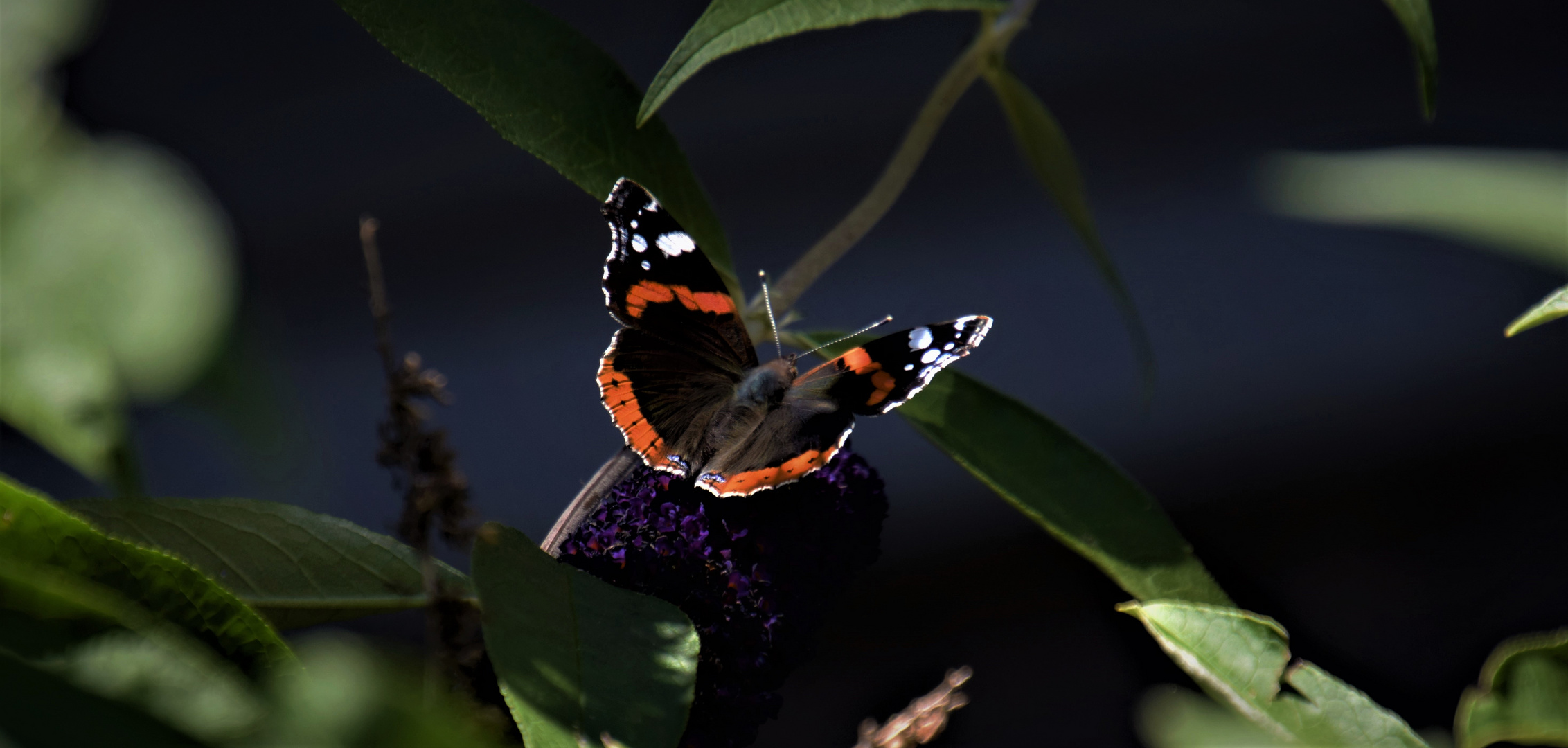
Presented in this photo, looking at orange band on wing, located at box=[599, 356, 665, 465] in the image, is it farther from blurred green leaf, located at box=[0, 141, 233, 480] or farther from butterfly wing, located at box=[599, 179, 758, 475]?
blurred green leaf, located at box=[0, 141, 233, 480]

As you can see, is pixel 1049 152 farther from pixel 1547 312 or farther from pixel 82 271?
pixel 82 271

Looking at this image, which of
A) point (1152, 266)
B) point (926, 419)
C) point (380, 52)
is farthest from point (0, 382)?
point (1152, 266)

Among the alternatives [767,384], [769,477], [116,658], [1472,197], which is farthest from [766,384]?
[116,658]

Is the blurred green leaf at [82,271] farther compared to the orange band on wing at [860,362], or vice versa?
the orange band on wing at [860,362]

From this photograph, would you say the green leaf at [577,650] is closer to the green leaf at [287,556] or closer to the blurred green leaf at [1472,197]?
the green leaf at [287,556]

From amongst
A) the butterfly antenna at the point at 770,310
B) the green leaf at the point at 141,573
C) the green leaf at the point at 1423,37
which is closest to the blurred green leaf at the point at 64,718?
the green leaf at the point at 141,573

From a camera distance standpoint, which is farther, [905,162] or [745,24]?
[905,162]
